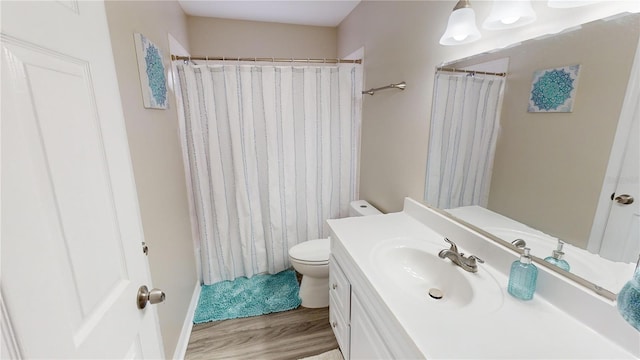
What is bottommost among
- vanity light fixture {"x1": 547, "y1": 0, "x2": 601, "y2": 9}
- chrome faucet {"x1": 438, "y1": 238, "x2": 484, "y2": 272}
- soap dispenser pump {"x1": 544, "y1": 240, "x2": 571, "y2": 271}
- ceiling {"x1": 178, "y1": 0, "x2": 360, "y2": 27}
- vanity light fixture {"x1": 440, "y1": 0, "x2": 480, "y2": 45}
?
chrome faucet {"x1": 438, "y1": 238, "x2": 484, "y2": 272}

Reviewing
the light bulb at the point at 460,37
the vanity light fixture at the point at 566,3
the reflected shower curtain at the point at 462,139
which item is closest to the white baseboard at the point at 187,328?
the reflected shower curtain at the point at 462,139

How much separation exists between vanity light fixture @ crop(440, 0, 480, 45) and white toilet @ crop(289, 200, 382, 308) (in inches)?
48.0

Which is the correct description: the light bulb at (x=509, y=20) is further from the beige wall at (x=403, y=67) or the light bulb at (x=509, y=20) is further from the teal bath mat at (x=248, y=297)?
the teal bath mat at (x=248, y=297)

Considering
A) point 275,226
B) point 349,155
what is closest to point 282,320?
point 275,226

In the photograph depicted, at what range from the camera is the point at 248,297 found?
209 cm

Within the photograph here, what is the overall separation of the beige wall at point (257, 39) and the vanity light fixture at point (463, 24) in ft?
5.72

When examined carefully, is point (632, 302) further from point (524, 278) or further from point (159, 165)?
point (159, 165)

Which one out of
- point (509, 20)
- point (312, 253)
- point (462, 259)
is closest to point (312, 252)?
point (312, 253)

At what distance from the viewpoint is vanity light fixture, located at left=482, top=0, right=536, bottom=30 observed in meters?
0.90

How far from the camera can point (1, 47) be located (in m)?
0.38

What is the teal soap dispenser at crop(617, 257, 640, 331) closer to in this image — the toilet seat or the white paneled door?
the white paneled door

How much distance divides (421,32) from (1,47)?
5.15 feet

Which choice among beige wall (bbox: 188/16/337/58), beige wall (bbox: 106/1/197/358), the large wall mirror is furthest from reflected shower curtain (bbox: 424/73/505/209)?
beige wall (bbox: 188/16/337/58)

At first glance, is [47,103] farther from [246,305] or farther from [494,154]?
[246,305]
